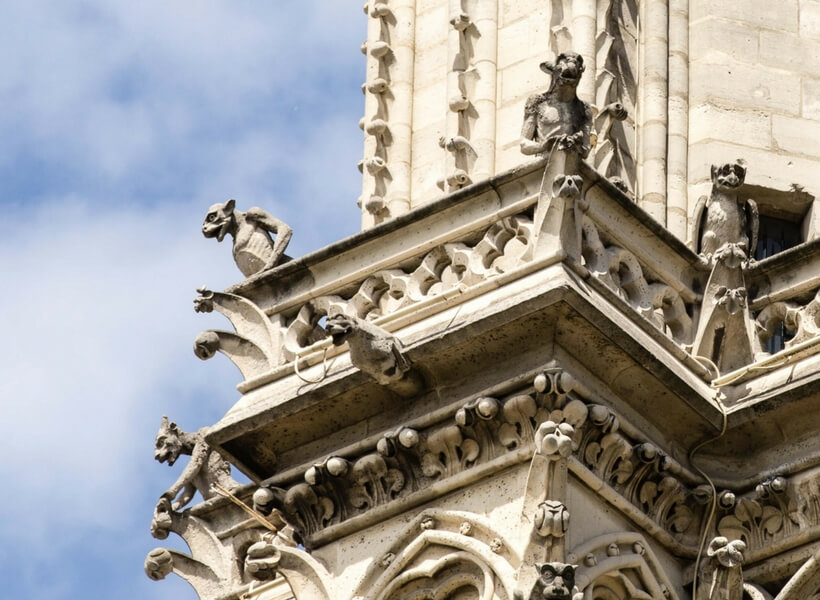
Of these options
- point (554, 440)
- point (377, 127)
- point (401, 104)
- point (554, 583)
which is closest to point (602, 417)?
point (554, 440)

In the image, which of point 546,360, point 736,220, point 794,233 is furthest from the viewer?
point 794,233

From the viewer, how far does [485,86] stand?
21.6 metres

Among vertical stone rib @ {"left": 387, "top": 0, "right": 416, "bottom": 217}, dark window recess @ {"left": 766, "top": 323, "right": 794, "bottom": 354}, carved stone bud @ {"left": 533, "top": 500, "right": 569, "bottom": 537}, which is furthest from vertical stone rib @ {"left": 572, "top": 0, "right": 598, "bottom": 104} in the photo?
carved stone bud @ {"left": 533, "top": 500, "right": 569, "bottom": 537}

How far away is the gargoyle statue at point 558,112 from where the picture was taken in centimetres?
1936

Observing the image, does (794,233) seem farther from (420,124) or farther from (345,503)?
(345,503)

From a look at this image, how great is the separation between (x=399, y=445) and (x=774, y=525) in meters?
2.01

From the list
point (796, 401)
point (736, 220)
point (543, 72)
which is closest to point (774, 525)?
point (796, 401)

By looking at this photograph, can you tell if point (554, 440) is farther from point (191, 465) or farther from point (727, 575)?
point (191, 465)

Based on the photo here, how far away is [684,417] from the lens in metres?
19.2

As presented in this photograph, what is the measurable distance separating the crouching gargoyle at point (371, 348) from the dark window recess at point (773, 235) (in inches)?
137

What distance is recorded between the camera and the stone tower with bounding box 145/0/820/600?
1862 centimetres

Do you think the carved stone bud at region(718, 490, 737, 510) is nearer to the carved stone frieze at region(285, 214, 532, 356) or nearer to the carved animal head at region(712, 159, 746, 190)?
the carved stone frieze at region(285, 214, 532, 356)

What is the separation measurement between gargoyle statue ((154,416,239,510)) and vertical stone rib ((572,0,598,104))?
2996 millimetres

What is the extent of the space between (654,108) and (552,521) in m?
4.34
